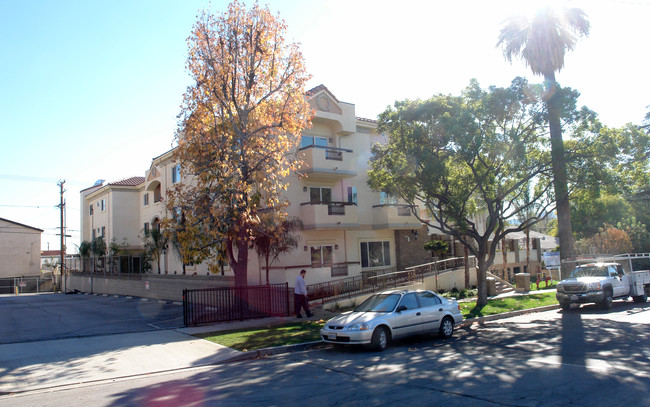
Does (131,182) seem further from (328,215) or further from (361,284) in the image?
(361,284)

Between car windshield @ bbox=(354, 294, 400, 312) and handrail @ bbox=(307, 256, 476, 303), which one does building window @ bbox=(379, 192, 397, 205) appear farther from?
car windshield @ bbox=(354, 294, 400, 312)

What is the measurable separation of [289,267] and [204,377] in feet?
40.2

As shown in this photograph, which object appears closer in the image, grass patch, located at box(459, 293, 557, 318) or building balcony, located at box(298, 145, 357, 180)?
grass patch, located at box(459, 293, 557, 318)

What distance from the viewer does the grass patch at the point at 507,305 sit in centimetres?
1830

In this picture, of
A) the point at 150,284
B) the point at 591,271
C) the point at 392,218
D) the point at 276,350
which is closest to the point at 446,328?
the point at 276,350

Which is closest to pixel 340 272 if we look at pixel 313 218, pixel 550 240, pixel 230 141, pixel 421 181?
pixel 313 218

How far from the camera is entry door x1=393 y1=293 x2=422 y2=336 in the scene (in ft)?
41.0

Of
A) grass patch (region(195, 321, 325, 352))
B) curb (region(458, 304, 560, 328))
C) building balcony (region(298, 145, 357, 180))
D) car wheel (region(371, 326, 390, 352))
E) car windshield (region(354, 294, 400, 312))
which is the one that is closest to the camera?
car wheel (region(371, 326, 390, 352))

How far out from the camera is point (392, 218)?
90.0 ft

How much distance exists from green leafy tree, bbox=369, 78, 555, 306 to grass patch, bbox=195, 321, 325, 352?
7.42m

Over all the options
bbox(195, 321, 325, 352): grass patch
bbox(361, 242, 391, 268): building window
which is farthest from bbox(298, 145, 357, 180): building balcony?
bbox(195, 321, 325, 352): grass patch

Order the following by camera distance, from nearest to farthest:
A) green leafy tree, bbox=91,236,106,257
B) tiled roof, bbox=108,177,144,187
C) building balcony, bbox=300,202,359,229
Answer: building balcony, bbox=300,202,359,229 < tiled roof, bbox=108,177,144,187 < green leafy tree, bbox=91,236,106,257

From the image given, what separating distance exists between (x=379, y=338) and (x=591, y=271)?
1262cm

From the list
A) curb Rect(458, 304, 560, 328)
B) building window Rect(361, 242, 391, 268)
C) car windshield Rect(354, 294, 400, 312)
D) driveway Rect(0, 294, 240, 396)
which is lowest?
curb Rect(458, 304, 560, 328)
